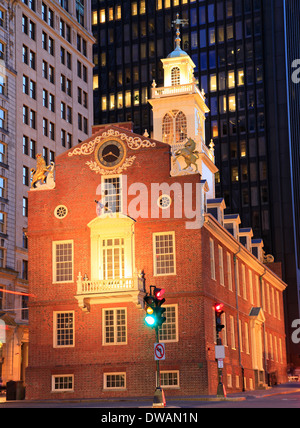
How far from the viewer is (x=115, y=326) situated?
4291 cm

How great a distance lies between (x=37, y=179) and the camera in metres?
45.6

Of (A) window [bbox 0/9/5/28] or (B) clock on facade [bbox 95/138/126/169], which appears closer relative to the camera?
(B) clock on facade [bbox 95/138/126/169]

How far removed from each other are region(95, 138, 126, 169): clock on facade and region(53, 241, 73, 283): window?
5.20m

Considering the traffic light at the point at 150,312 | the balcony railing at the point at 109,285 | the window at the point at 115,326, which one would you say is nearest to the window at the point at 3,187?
the balcony railing at the point at 109,285

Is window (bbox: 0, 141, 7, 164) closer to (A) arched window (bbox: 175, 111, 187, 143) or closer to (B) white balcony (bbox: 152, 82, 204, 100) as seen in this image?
(B) white balcony (bbox: 152, 82, 204, 100)

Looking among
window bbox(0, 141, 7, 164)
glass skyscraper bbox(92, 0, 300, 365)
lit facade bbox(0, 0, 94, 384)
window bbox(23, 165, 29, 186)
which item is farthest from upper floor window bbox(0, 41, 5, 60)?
glass skyscraper bbox(92, 0, 300, 365)

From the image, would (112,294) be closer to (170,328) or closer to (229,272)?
(170,328)

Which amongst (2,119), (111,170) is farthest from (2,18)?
(111,170)

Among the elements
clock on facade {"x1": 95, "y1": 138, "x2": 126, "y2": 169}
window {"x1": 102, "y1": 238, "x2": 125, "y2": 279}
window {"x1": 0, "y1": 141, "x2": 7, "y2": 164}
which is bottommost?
window {"x1": 102, "y1": 238, "x2": 125, "y2": 279}

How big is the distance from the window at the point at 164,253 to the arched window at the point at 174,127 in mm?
12933

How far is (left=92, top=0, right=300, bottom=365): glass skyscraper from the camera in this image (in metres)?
112

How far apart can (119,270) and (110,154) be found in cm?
711

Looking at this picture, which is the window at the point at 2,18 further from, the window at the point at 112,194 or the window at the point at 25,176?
the window at the point at 112,194
